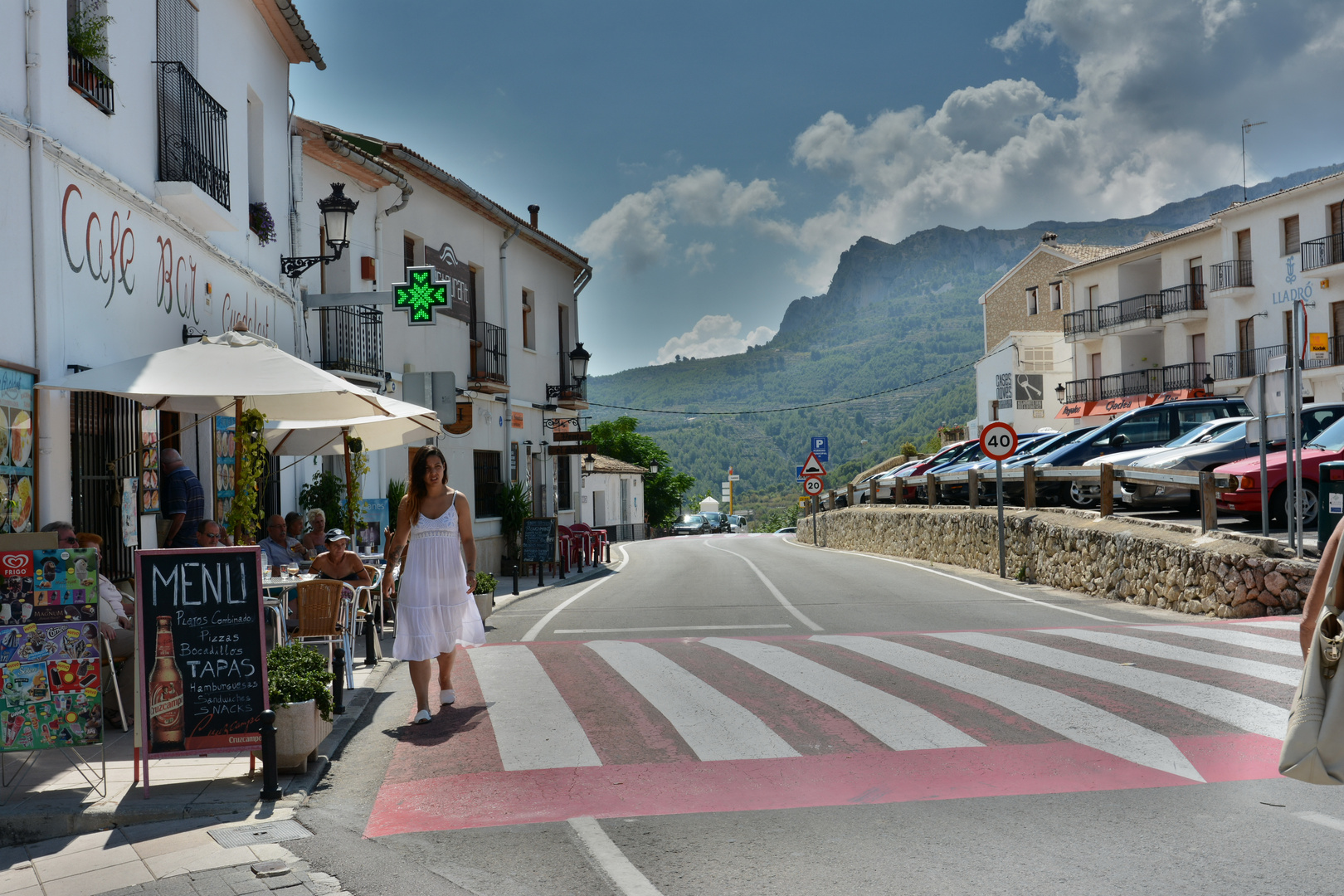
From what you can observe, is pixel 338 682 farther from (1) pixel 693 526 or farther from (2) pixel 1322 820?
(1) pixel 693 526

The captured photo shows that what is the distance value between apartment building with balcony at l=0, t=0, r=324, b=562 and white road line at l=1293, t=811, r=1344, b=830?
7720mm

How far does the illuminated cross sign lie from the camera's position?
14.6 metres

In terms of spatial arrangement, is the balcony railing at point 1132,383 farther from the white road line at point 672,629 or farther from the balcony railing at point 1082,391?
the white road line at point 672,629

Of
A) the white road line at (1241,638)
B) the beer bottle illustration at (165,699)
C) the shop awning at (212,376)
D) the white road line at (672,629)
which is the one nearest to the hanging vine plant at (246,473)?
the shop awning at (212,376)

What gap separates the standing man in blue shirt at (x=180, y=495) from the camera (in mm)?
9914

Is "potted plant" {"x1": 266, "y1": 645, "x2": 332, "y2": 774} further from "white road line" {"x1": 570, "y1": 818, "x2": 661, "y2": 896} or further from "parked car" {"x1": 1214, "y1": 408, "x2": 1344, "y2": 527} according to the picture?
"parked car" {"x1": 1214, "y1": 408, "x2": 1344, "y2": 527}

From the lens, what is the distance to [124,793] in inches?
214

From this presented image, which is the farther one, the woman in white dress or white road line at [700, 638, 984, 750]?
the woman in white dress

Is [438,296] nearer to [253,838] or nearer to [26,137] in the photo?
[26,137]

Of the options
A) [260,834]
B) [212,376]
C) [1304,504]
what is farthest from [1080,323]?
[260,834]

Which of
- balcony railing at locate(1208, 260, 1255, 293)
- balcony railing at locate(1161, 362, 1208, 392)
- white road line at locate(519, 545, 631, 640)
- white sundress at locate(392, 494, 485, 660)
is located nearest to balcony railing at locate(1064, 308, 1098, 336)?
balcony railing at locate(1161, 362, 1208, 392)

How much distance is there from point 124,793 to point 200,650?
0.78 meters

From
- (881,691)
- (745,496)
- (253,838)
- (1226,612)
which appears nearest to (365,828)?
(253,838)

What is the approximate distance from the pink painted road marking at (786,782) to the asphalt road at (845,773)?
2 centimetres
